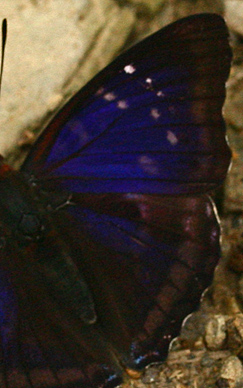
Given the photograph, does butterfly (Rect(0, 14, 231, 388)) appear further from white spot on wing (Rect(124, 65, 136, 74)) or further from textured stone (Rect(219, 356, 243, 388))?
textured stone (Rect(219, 356, 243, 388))

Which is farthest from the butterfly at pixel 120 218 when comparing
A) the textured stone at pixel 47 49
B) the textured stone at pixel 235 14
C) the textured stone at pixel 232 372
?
the textured stone at pixel 235 14

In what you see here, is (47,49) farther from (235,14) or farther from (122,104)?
(122,104)

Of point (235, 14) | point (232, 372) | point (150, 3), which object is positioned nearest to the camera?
point (232, 372)

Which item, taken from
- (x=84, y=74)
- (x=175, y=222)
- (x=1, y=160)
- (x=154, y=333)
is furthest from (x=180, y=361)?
(x=84, y=74)

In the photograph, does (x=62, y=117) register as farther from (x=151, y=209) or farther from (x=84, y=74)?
(x=84, y=74)

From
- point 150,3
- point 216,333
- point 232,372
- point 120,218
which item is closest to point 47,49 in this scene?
point 150,3

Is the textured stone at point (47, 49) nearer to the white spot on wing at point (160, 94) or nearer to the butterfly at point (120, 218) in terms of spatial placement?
the butterfly at point (120, 218)

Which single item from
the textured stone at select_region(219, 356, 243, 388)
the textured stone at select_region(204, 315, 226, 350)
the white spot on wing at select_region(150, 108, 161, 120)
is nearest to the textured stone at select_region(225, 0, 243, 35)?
the white spot on wing at select_region(150, 108, 161, 120)
